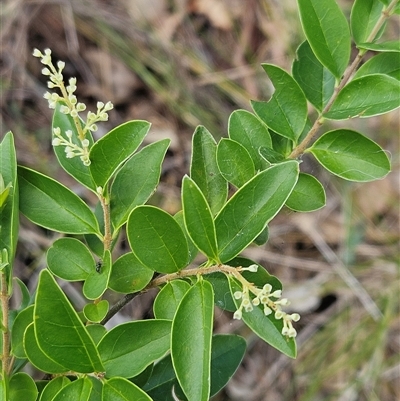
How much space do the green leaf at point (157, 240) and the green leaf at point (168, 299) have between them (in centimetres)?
3

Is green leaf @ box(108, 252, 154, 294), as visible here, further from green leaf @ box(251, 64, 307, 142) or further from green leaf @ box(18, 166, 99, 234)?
green leaf @ box(251, 64, 307, 142)

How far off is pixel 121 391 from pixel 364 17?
2.26 feet

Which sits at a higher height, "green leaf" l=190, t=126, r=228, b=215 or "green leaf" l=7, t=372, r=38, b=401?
"green leaf" l=190, t=126, r=228, b=215

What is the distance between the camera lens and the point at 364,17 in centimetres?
88

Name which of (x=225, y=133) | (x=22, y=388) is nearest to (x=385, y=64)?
(x=22, y=388)

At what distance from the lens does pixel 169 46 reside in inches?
106

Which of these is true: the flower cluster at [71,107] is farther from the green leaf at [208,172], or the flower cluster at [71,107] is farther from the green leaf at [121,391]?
the green leaf at [121,391]

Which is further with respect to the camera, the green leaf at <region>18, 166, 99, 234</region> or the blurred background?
the blurred background

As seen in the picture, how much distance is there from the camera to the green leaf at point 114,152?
763 mm

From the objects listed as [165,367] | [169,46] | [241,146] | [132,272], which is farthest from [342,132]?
[169,46]

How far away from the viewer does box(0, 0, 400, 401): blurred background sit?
7.55 feet

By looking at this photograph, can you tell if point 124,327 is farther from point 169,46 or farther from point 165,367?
point 169,46

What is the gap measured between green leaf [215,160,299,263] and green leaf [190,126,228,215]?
114 millimetres

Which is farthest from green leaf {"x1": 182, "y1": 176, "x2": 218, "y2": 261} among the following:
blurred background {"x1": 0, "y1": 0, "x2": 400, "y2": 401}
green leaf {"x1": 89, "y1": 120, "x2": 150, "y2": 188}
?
blurred background {"x1": 0, "y1": 0, "x2": 400, "y2": 401}
